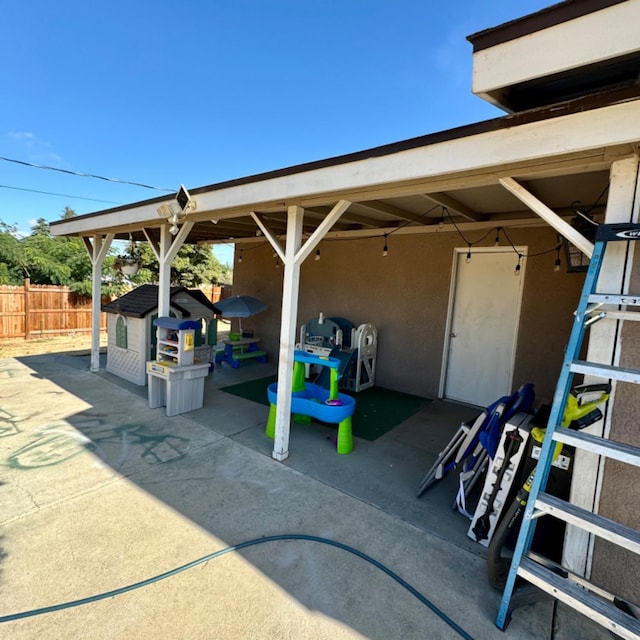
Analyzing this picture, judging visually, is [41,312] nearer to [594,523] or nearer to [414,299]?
[414,299]

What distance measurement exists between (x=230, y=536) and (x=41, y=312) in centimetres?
1013

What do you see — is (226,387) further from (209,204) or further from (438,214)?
(438,214)

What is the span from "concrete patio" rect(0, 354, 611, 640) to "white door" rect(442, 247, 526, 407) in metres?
1.63

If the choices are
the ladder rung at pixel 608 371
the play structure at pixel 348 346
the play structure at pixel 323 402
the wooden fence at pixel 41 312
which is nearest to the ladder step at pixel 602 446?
the ladder rung at pixel 608 371

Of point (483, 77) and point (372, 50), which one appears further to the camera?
point (372, 50)

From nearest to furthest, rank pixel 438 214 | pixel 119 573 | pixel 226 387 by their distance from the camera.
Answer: pixel 119 573 → pixel 438 214 → pixel 226 387

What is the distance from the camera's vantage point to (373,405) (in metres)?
5.09

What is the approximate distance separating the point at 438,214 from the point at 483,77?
10.5 feet

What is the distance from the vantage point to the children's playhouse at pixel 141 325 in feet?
18.1

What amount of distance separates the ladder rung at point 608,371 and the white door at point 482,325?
11.5 ft

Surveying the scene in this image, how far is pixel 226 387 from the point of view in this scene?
18.7ft

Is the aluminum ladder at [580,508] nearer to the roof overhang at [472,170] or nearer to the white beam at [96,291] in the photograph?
the roof overhang at [472,170]

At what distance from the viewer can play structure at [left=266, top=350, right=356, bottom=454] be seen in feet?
11.4

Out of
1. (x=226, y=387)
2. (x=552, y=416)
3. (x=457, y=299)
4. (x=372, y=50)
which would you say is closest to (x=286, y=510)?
(x=552, y=416)
